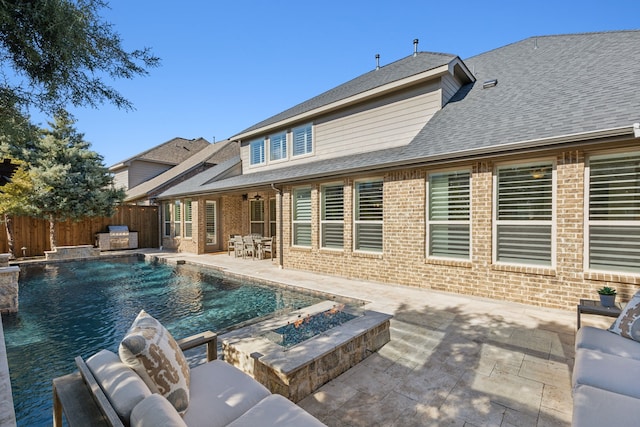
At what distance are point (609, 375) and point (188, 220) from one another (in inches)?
604

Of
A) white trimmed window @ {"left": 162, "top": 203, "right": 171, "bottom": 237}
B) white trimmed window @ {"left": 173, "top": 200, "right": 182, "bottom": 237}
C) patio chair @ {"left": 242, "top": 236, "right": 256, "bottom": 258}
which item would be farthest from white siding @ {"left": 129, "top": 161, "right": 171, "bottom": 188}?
patio chair @ {"left": 242, "top": 236, "right": 256, "bottom": 258}

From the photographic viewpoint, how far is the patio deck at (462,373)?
8.66 feet

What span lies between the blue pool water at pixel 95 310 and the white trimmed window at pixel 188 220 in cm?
429

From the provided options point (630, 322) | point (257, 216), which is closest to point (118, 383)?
point (630, 322)

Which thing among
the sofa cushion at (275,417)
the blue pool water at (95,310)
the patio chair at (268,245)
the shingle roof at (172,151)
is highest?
the shingle roof at (172,151)

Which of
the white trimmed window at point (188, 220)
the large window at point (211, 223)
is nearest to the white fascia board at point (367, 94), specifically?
the large window at point (211, 223)

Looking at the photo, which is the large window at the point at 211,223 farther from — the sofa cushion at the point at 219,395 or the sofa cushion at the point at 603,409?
the sofa cushion at the point at 603,409

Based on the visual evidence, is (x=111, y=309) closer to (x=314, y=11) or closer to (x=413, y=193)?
(x=413, y=193)

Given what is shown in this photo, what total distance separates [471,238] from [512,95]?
404 centimetres

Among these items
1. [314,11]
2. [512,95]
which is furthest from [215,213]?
[512,95]

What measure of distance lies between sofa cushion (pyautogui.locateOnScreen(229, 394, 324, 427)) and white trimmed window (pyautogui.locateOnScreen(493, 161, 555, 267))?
5.52 metres

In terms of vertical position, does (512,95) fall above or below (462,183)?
above

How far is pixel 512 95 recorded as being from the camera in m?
7.51

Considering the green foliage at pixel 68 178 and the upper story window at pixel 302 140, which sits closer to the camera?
the upper story window at pixel 302 140
